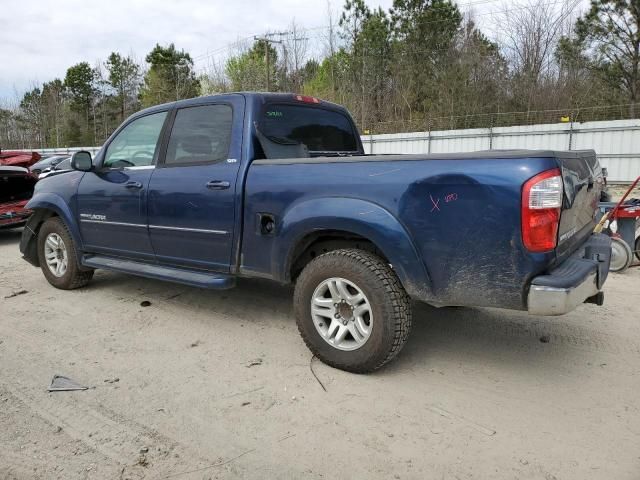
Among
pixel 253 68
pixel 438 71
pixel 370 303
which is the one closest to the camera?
pixel 370 303

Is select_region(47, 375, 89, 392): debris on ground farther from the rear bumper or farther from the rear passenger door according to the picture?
the rear bumper

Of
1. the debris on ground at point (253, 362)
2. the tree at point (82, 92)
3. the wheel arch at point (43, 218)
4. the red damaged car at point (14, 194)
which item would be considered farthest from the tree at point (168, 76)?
the debris on ground at point (253, 362)

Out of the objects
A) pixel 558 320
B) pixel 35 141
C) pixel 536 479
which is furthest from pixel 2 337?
pixel 35 141

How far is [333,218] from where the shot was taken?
3303 mm

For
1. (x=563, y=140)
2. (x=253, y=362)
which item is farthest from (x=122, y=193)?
(x=563, y=140)

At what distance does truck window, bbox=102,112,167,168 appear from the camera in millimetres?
4590

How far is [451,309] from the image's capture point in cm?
471

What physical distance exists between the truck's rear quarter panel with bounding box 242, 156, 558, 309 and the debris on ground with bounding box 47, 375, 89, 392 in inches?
76.2

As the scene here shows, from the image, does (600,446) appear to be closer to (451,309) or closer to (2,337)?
(451,309)

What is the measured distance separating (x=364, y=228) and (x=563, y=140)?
1725 centimetres

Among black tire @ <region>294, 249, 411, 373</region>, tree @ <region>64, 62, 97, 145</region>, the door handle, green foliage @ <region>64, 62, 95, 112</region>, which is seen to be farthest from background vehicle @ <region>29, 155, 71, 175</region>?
green foliage @ <region>64, 62, 95, 112</region>

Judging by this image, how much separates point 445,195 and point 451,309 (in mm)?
2105

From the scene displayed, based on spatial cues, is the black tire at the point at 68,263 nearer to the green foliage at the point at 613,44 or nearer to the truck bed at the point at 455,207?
the truck bed at the point at 455,207

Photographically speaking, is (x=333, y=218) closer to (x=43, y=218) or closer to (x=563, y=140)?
(x=43, y=218)
